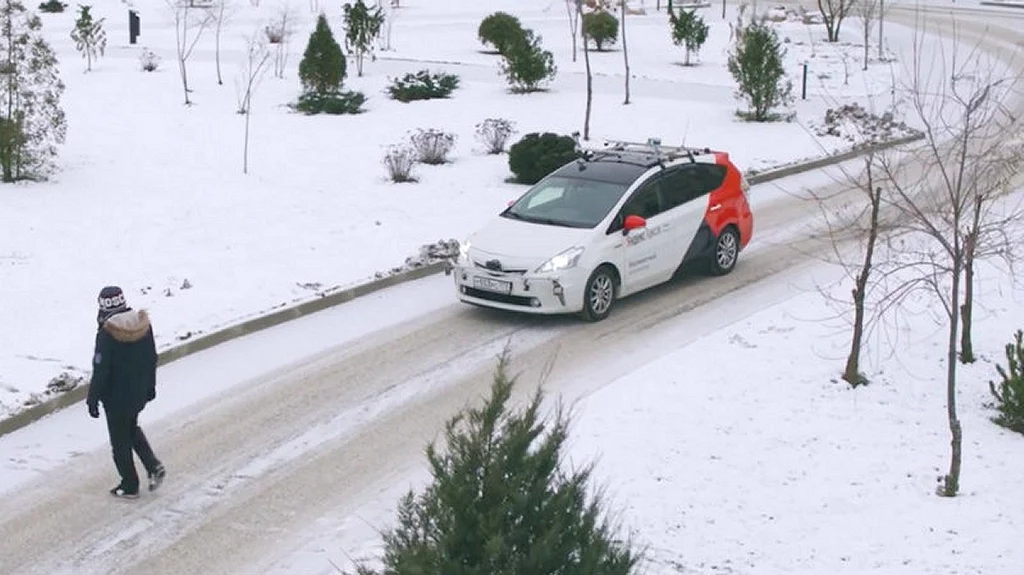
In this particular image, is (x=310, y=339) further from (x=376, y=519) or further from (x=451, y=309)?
(x=376, y=519)

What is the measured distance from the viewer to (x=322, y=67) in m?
27.5

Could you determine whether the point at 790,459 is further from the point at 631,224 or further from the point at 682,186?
the point at 682,186

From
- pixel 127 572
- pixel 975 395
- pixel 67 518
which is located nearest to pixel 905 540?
pixel 975 395

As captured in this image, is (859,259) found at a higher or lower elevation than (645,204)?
lower

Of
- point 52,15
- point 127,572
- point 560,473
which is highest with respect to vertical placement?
point 52,15

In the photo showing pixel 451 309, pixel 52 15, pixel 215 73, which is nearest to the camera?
pixel 451 309

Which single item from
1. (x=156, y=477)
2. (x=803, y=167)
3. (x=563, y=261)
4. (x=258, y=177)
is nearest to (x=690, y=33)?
(x=803, y=167)

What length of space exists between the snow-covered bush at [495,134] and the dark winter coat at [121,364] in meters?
13.7

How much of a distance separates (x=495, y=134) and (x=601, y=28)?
14.8 metres

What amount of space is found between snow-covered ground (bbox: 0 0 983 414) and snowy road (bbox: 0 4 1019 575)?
131cm

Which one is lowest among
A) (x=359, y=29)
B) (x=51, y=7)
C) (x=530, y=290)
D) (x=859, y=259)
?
(x=530, y=290)

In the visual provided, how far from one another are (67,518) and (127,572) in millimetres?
987

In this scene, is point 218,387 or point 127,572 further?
point 218,387

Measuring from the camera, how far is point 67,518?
912cm
